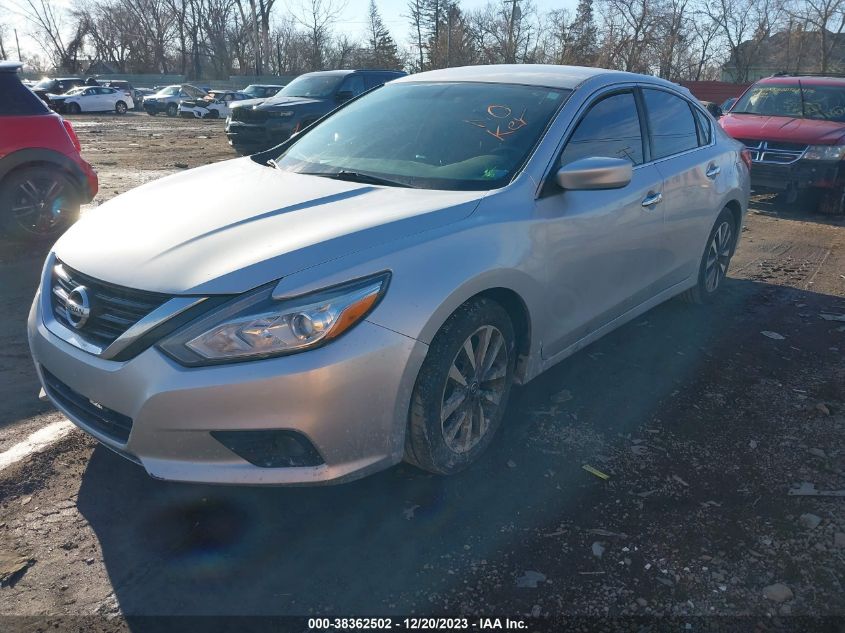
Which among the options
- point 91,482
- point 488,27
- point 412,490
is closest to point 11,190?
point 91,482

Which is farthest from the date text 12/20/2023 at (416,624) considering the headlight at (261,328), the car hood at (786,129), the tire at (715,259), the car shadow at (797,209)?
the car hood at (786,129)

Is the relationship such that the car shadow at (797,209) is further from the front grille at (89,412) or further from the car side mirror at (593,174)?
→ the front grille at (89,412)

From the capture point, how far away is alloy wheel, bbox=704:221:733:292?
17.0 feet

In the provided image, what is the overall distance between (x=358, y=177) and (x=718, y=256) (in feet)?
10.9

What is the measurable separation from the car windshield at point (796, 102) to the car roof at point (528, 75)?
7.38 meters

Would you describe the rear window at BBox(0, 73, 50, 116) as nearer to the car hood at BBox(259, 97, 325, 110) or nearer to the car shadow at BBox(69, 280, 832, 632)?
the car shadow at BBox(69, 280, 832, 632)

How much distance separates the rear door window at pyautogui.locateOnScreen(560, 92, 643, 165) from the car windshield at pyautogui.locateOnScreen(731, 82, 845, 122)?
7.69 metres

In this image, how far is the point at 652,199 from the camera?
396 centimetres

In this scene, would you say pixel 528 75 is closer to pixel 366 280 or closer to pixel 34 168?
pixel 366 280

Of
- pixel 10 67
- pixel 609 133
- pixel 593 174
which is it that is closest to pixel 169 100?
pixel 10 67

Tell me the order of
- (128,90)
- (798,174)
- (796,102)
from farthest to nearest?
(128,90)
(796,102)
(798,174)

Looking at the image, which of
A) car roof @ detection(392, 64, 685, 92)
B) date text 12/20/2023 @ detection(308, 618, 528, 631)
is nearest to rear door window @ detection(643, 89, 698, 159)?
car roof @ detection(392, 64, 685, 92)

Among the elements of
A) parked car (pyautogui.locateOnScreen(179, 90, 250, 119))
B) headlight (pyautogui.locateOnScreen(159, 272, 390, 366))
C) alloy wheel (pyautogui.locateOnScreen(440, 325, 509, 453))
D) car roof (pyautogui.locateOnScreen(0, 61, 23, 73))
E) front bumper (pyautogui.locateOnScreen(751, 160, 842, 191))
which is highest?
parked car (pyautogui.locateOnScreen(179, 90, 250, 119))

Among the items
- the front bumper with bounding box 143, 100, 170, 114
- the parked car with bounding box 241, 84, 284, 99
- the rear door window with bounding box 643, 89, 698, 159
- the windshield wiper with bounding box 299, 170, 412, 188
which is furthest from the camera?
the front bumper with bounding box 143, 100, 170, 114
